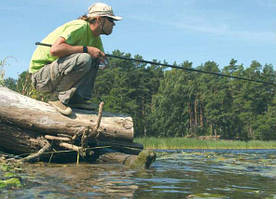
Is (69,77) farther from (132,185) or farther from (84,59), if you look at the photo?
(132,185)

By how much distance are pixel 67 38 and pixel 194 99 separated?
6836 cm

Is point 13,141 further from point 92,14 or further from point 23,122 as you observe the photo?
point 92,14

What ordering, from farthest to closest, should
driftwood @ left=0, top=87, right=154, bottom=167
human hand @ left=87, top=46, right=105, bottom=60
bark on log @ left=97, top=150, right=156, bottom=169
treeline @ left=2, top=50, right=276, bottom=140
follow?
1. treeline @ left=2, top=50, right=276, bottom=140
2. human hand @ left=87, top=46, right=105, bottom=60
3. driftwood @ left=0, top=87, right=154, bottom=167
4. bark on log @ left=97, top=150, right=156, bottom=169

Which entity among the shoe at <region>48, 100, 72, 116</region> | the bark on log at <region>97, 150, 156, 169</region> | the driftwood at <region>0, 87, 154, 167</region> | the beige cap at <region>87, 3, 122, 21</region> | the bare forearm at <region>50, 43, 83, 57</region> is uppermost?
the beige cap at <region>87, 3, 122, 21</region>

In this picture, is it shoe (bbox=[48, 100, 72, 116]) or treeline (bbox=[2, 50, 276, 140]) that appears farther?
treeline (bbox=[2, 50, 276, 140])

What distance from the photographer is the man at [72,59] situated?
4.68 m

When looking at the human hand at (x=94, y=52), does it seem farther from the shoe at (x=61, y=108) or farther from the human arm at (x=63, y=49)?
the shoe at (x=61, y=108)

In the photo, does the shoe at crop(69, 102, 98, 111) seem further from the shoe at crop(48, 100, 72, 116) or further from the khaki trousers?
the shoe at crop(48, 100, 72, 116)

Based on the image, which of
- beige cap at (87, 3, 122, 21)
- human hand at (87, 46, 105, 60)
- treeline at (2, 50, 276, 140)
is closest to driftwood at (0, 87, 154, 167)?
human hand at (87, 46, 105, 60)

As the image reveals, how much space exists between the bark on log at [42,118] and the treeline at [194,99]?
4908 cm

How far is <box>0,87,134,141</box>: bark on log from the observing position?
4.68 metres

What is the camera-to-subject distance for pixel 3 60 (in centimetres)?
730

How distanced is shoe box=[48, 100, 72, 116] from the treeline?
49198 millimetres

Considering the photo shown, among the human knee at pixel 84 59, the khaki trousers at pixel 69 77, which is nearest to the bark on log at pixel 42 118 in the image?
the khaki trousers at pixel 69 77
